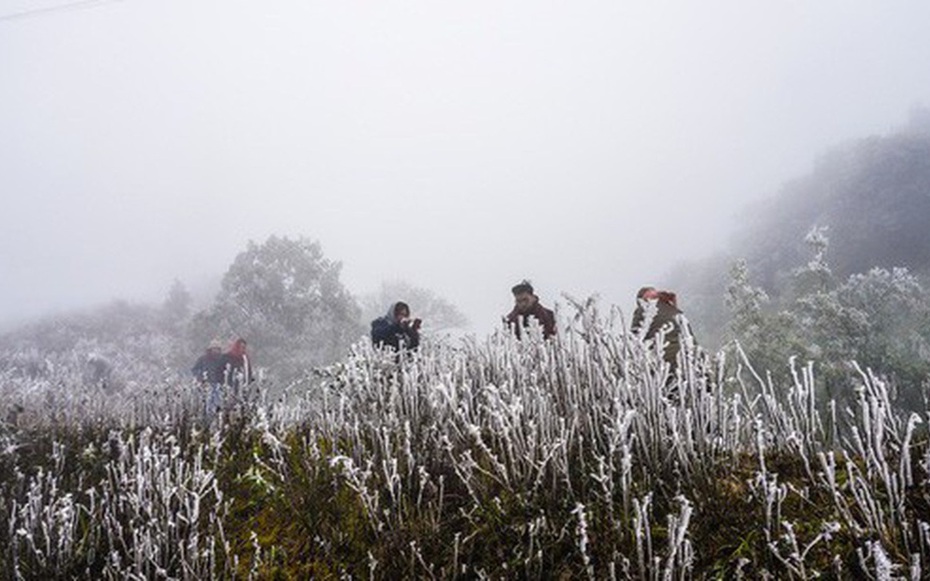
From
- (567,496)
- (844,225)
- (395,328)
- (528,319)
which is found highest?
(844,225)

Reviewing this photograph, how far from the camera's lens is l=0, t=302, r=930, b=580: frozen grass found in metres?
1.53

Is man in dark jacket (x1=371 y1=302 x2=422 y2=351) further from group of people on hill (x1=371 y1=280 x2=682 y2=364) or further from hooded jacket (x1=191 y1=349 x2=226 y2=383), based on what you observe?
hooded jacket (x1=191 y1=349 x2=226 y2=383)

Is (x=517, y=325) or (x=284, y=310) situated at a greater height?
(x=284, y=310)

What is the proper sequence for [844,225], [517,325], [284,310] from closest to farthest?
[517,325]
[284,310]
[844,225]

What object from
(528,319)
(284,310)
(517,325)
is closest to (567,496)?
(528,319)

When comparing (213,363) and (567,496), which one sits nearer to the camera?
(567,496)

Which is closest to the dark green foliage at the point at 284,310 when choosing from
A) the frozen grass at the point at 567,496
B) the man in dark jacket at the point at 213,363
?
the man in dark jacket at the point at 213,363

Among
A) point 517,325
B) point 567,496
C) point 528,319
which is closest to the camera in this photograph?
point 567,496

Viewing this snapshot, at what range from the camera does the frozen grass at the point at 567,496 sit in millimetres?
1527

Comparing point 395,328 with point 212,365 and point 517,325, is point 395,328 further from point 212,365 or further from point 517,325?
point 212,365

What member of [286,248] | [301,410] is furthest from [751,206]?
[301,410]

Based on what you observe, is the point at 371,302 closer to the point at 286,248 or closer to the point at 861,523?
the point at 286,248

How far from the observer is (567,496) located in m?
2.01

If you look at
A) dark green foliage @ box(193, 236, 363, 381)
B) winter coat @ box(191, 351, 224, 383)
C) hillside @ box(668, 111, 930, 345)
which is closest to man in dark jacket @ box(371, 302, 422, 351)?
winter coat @ box(191, 351, 224, 383)
